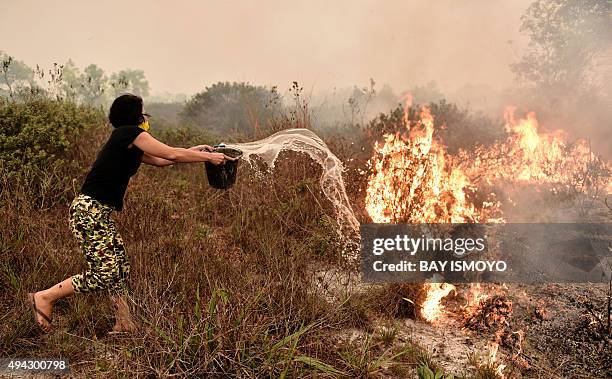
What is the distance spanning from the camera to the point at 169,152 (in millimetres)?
2674

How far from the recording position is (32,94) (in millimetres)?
5262

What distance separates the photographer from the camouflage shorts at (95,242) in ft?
8.82

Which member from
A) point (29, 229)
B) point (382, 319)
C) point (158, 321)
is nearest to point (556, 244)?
point (382, 319)

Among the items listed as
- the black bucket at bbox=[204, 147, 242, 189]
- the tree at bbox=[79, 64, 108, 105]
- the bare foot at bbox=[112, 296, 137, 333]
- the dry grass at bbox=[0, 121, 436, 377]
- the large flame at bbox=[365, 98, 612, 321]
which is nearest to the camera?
the dry grass at bbox=[0, 121, 436, 377]

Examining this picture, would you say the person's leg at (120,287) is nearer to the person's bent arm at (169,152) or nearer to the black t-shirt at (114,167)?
the black t-shirt at (114,167)

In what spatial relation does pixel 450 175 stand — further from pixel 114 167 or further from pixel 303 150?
pixel 114 167

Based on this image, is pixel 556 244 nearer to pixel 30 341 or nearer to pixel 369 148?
pixel 369 148

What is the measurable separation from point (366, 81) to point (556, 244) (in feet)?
87.3

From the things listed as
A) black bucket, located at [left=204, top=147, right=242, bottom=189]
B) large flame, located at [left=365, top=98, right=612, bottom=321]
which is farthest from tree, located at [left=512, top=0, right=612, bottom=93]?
black bucket, located at [left=204, top=147, right=242, bottom=189]

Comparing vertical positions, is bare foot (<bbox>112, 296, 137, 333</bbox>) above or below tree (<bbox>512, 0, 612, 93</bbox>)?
below

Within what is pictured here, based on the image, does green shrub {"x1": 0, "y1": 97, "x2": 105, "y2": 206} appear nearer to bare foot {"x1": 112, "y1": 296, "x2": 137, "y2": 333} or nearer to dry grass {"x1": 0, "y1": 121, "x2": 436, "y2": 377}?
dry grass {"x1": 0, "y1": 121, "x2": 436, "y2": 377}

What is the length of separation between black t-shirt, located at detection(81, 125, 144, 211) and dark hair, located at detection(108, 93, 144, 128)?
9 cm

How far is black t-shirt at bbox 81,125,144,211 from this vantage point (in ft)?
8.57

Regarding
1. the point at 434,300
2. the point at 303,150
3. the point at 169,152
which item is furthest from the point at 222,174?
the point at 434,300
